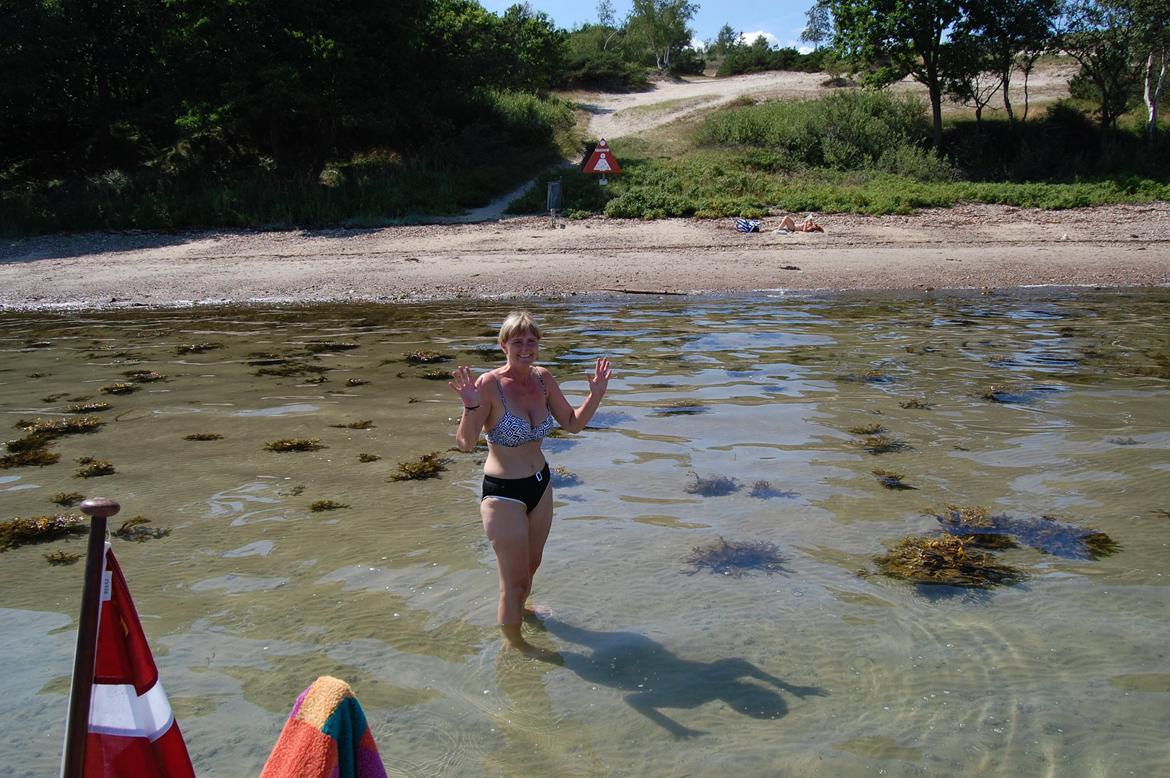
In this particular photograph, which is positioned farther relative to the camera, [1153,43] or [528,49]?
[528,49]

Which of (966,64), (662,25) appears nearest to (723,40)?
(662,25)

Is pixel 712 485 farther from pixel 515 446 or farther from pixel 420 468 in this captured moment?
pixel 515 446

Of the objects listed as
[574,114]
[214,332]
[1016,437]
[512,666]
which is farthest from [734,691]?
[574,114]

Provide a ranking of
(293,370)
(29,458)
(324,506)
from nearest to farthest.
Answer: (324,506), (29,458), (293,370)

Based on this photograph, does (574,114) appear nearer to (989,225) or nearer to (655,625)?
(989,225)

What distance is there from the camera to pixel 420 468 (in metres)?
7.32

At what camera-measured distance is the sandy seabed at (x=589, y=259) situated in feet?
54.4

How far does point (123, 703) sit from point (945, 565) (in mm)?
4641

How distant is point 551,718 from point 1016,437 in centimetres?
530

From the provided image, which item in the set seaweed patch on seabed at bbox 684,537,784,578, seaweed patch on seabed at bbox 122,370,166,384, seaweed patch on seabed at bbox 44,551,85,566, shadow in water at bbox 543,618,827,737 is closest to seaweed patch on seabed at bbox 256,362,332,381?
seaweed patch on seabed at bbox 122,370,166,384

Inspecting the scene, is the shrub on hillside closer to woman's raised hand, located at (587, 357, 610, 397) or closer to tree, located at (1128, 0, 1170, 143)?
tree, located at (1128, 0, 1170, 143)

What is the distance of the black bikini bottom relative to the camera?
4641mm

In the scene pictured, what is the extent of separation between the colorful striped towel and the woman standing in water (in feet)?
8.66

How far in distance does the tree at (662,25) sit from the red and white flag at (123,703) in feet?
213
